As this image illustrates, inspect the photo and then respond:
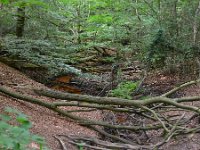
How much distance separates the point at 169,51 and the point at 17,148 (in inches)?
414

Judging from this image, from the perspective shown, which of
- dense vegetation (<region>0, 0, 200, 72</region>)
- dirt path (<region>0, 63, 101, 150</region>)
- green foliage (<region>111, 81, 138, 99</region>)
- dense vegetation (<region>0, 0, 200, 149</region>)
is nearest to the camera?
dirt path (<region>0, 63, 101, 150</region>)

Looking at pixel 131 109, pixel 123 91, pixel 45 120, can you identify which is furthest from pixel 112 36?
pixel 45 120

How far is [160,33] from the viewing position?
12.4 meters

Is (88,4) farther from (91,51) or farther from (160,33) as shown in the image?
(160,33)

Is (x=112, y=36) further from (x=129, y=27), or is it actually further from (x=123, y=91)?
(x=123, y=91)

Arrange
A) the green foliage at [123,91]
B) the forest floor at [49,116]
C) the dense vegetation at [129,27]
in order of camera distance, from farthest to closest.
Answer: the dense vegetation at [129,27] → the green foliage at [123,91] → the forest floor at [49,116]

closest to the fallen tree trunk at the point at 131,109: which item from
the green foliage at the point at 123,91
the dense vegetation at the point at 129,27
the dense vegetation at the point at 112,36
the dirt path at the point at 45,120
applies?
the dirt path at the point at 45,120

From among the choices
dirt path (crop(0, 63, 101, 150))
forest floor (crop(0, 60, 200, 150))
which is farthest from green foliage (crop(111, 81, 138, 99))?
dirt path (crop(0, 63, 101, 150))

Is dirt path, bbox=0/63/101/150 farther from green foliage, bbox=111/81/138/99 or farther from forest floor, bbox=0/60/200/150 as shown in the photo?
green foliage, bbox=111/81/138/99

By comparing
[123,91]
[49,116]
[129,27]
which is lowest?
[49,116]

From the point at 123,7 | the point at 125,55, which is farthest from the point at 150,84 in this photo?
the point at 123,7

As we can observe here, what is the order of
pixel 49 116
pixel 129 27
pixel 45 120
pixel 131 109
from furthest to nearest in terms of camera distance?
pixel 129 27 < pixel 49 116 < pixel 131 109 < pixel 45 120

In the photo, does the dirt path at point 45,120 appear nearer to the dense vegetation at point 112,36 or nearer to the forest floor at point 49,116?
the forest floor at point 49,116

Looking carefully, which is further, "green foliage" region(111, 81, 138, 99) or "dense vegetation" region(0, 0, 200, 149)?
"green foliage" region(111, 81, 138, 99)
